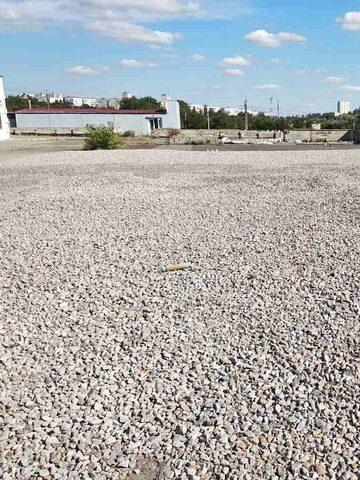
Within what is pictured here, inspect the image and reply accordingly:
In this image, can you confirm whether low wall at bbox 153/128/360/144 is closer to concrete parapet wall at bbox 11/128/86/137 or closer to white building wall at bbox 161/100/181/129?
white building wall at bbox 161/100/181/129

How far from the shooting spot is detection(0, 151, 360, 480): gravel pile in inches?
108

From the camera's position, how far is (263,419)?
298 centimetres

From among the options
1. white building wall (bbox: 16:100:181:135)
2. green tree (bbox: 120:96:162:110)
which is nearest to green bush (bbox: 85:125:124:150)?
white building wall (bbox: 16:100:181:135)

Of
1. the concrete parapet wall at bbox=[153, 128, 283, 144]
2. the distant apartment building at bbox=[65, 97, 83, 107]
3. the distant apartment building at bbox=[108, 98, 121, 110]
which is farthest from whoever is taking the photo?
the distant apartment building at bbox=[65, 97, 83, 107]

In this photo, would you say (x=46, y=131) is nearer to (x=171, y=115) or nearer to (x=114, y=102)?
(x=171, y=115)

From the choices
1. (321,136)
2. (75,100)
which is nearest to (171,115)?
(321,136)

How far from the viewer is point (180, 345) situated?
156 inches

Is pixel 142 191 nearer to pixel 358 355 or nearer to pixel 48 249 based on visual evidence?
pixel 48 249

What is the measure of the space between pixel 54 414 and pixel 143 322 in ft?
4.67

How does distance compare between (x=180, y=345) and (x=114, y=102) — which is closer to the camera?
(x=180, y=345)

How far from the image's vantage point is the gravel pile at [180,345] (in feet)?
9.03

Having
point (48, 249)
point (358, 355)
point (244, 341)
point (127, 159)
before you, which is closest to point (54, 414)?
point (244, 341)

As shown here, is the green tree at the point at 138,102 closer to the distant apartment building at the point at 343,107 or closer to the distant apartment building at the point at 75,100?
the distant apartment building at the point at 75,100

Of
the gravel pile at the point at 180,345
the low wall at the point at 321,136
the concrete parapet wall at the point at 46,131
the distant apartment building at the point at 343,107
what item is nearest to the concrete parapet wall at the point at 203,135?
the low wall at the point at 321,136
